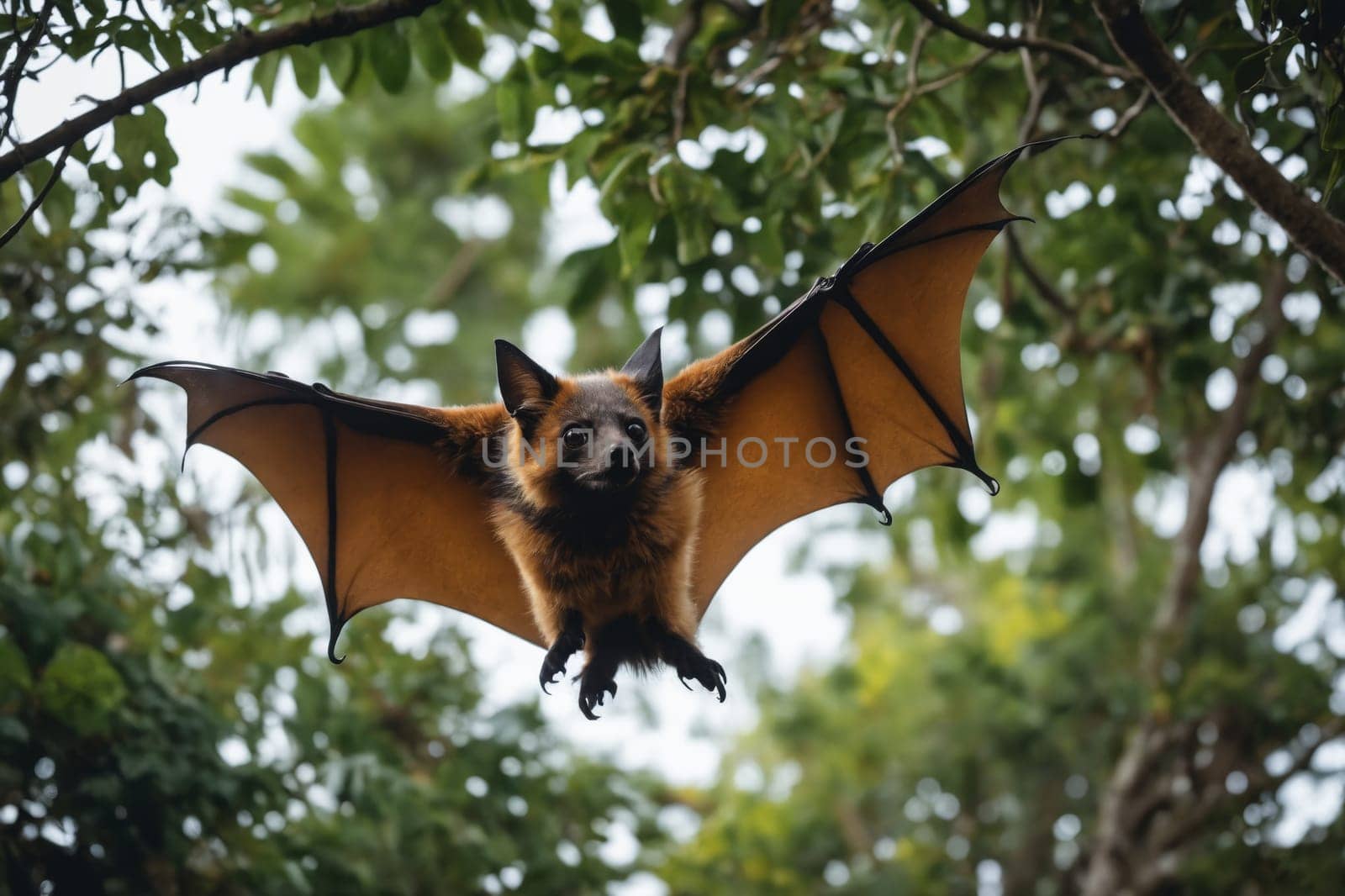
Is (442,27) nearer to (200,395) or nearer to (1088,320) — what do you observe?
(200,395)

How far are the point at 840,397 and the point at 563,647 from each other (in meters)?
1.89

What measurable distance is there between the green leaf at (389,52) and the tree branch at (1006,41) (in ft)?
9.12

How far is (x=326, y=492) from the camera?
537cm

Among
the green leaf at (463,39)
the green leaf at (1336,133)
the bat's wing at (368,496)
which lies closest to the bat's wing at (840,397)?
the bat's wing at (368,496)

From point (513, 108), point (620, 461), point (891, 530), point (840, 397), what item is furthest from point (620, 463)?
point (891, 530)

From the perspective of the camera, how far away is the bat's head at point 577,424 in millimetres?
4715

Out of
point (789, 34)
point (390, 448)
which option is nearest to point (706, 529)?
point (390, 448)

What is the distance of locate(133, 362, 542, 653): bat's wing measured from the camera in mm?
4996

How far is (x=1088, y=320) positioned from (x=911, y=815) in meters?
6.01

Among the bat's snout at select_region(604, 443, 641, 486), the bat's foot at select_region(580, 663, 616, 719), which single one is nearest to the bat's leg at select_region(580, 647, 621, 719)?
the bat's foot at select_region(580, 663, 616, 719)

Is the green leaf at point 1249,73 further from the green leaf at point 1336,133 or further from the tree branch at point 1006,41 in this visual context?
the tree branch at point 1006,41

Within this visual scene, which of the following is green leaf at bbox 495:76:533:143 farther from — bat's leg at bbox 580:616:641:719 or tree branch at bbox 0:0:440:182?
bat's leg at bbox 580:616:641:719

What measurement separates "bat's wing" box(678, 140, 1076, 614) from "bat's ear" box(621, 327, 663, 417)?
0.65 ft

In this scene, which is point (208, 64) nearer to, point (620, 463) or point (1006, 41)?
point (620, 463)
